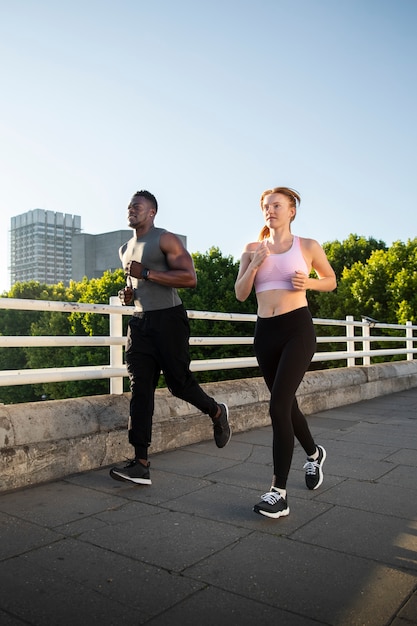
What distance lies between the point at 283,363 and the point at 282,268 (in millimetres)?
565

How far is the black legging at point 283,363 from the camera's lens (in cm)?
336

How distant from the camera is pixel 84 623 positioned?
2.04m

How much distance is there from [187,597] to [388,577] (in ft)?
2.77

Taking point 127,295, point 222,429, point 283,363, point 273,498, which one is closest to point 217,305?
point 222,429

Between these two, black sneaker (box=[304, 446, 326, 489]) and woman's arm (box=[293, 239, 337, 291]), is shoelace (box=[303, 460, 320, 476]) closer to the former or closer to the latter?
black sneaker (box=[304, 446, 326, 489])

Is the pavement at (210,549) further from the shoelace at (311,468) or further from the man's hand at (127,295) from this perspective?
the man's hand at (127,295)

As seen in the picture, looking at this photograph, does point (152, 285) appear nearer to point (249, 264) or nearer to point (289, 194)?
point (249, 264)

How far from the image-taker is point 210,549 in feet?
8.95

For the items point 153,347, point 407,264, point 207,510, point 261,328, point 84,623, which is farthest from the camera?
point 407,264

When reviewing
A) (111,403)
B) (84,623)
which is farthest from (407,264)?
(84,623)

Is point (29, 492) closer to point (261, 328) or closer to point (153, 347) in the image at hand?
point (153, 347)

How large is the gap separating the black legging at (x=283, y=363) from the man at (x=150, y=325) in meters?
0.58

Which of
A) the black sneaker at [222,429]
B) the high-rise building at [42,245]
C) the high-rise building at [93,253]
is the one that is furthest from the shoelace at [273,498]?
the high-rise building at [42,245]

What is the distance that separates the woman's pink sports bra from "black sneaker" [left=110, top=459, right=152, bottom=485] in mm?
1367
